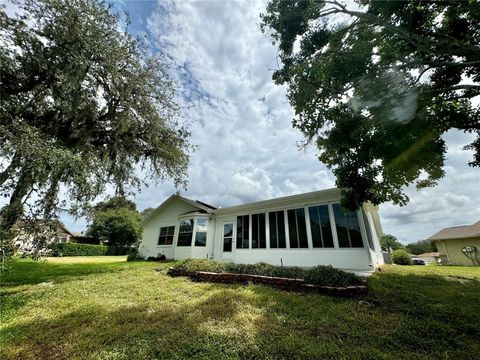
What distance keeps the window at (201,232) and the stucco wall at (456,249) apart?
22250 millimetres

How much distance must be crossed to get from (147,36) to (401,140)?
34.8ft

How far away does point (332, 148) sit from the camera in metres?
6.71

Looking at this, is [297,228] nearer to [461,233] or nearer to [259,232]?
[259,232]

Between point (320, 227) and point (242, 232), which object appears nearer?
point (320, 227)

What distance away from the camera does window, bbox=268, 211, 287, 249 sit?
11.4 meters

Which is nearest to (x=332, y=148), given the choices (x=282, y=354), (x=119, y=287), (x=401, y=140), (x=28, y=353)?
(x=401, y=140)

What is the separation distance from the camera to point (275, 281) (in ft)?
23.8

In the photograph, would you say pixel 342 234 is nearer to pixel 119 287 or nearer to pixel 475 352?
pixel 475 352

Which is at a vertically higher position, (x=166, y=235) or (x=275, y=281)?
(x=166, y=235)

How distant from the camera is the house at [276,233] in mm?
9336

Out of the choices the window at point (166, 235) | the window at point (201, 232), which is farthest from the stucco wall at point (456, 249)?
the window at point (166, 235)

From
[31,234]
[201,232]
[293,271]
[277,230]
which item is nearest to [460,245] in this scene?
[277,230]

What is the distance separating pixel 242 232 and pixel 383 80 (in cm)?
1020

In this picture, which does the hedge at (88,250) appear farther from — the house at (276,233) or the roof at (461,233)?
→ the roof at (461,233)
